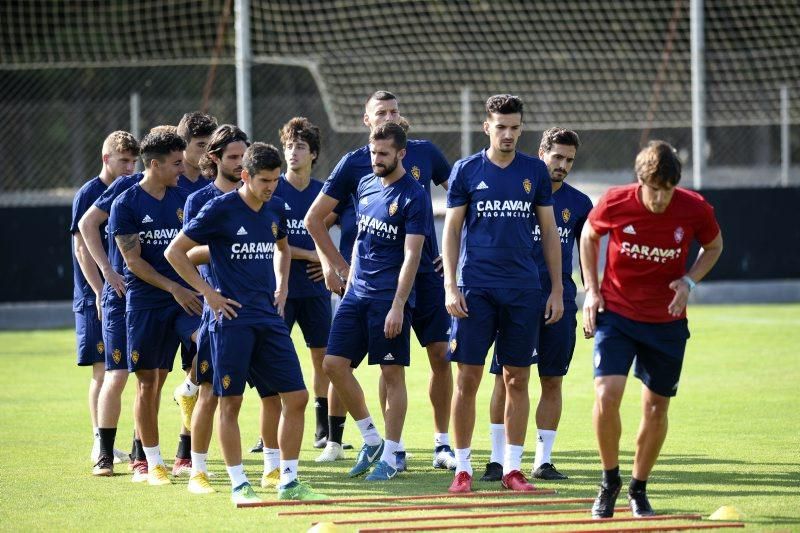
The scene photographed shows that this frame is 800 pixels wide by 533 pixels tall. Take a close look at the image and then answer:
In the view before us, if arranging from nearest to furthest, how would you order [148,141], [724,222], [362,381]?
1. [148,141]
2. [362,381]
3. [724,222]

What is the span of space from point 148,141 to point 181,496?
229 centimetres

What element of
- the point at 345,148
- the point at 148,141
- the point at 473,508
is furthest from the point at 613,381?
the point at 345,148

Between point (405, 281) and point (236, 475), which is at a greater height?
point (405, 281)

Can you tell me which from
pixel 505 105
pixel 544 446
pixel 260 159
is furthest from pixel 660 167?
pixel 544 446

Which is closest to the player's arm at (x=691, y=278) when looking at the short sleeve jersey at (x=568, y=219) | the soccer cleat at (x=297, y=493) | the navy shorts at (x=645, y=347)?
the navy shorts at (x=645, y=347)

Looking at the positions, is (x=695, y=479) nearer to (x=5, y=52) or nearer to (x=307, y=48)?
(x=307, y=48)

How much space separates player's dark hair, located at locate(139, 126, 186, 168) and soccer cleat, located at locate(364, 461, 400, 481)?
2404mm

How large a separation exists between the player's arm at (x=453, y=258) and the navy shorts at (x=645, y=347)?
1.06 meters

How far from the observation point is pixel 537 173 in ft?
25.7

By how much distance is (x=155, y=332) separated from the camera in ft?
27.4

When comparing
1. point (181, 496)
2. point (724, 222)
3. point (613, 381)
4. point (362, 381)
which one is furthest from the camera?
point (724, 222)

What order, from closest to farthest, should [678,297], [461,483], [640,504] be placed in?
[678,297] → [640,504] → [461,483]

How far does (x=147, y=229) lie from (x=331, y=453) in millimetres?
2108

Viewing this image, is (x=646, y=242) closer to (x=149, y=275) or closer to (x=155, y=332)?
(x=149, y=275)
